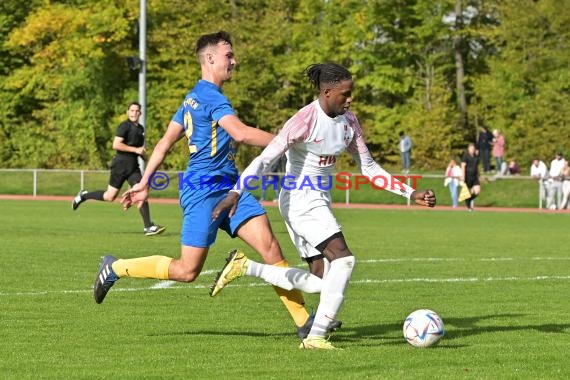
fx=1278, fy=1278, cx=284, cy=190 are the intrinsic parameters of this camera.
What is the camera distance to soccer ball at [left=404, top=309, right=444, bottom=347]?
8711mm

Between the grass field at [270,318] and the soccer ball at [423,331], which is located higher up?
the soccer ball at [423,331]

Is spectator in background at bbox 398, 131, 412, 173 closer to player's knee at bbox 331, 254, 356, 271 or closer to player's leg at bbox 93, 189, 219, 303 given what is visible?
player's leg at bbox 93, 189, 219, 303

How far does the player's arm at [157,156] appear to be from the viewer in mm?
9414

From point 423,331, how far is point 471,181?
3023 cm

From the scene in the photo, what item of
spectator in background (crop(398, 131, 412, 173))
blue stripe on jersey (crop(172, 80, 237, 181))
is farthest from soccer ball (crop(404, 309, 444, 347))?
spectator in background (crop(398, 131, 412, 173))

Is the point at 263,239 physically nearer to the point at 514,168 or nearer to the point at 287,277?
the point at 287,277

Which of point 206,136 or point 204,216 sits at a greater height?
point 206,136

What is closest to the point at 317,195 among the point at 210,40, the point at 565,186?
the point at 210,40

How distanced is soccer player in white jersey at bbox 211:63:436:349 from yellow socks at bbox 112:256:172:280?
2.28 ft

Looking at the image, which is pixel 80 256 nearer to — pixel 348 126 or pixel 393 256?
pixel 393 256

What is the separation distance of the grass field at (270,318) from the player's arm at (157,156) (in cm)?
100

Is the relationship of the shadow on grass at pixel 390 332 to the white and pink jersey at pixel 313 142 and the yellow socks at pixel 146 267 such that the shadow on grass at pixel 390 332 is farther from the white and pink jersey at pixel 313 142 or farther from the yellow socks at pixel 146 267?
the white and pink jersey at pixel 313 142

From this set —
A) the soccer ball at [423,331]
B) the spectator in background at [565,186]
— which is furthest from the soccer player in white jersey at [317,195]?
the spectator in background at [565,186]

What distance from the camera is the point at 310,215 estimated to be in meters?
8.84
